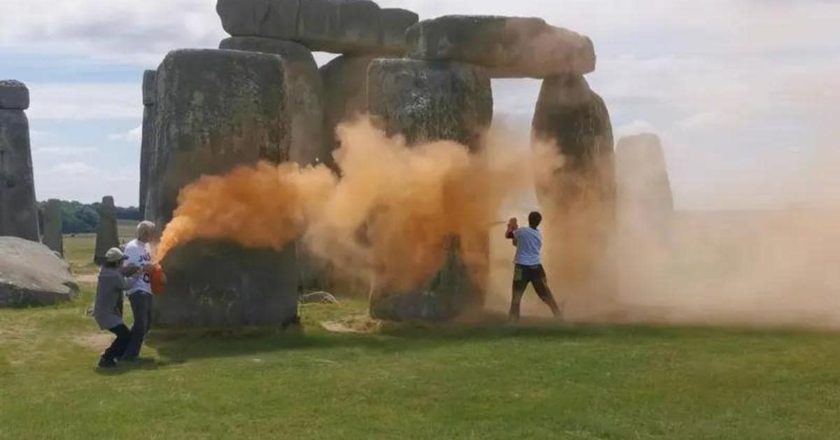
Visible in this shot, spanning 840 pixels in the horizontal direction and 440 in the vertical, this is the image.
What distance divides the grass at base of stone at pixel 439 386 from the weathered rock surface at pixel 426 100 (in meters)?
3.30

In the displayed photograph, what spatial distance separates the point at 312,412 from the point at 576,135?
11.2 m

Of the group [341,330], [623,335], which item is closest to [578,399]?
[623,335]

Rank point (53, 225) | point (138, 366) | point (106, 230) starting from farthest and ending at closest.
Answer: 1. point (53, 225)
2. point (106, 230)
3. point (138, 366)

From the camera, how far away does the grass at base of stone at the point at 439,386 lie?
31.7ft

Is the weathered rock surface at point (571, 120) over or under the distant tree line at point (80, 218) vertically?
under

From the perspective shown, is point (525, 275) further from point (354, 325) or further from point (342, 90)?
point (342, 90)

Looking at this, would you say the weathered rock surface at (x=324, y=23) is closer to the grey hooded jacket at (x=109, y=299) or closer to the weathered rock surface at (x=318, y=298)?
the weathered rock surface at (x=318, y=298)

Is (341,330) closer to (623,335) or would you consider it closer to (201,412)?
(623,335)

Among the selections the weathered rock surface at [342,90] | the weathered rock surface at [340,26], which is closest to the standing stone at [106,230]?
the weathered rock surface at [342,90]

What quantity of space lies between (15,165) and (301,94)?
10.7m

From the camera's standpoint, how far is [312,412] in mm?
10234

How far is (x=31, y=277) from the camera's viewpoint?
819 inches

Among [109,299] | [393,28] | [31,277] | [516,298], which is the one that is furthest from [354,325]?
[393,28]

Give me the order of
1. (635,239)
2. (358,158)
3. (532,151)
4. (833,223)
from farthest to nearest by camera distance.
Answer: (635,239)
(833,223)
(532,151)
(358,158)
